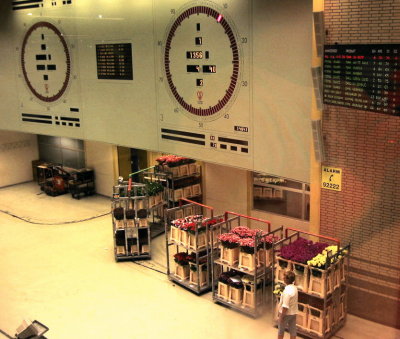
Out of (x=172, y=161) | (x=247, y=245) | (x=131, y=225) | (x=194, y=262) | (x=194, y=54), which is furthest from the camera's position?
(x=172, y=161)

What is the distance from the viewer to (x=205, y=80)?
364 inches

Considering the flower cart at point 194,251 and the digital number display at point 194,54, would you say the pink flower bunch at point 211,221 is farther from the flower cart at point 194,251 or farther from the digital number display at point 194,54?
the digital number display at point 194,54

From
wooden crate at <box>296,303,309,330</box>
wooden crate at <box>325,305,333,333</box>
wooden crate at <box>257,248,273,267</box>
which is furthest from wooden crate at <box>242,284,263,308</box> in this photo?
wooden crate at <box>325,305,333,333</box>

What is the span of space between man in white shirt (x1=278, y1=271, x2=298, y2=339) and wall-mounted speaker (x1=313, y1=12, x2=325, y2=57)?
311 centimetres

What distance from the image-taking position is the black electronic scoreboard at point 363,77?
666 centimetres

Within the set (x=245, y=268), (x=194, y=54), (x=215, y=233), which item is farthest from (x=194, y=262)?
(x=194, y=54)

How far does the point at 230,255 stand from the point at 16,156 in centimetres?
1099

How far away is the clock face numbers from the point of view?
Answer: 1195 centimetres

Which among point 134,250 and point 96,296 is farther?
point 134,250

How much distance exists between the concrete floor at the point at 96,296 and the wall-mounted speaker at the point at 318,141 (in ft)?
8.60

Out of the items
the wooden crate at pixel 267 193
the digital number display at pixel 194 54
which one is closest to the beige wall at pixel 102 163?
the wooden crate at pixel 267 193

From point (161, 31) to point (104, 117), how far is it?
8.23ft

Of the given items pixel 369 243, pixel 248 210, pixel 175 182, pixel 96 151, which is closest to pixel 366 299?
pixel 369 243

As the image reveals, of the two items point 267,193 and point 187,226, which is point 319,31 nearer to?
point 187,226
